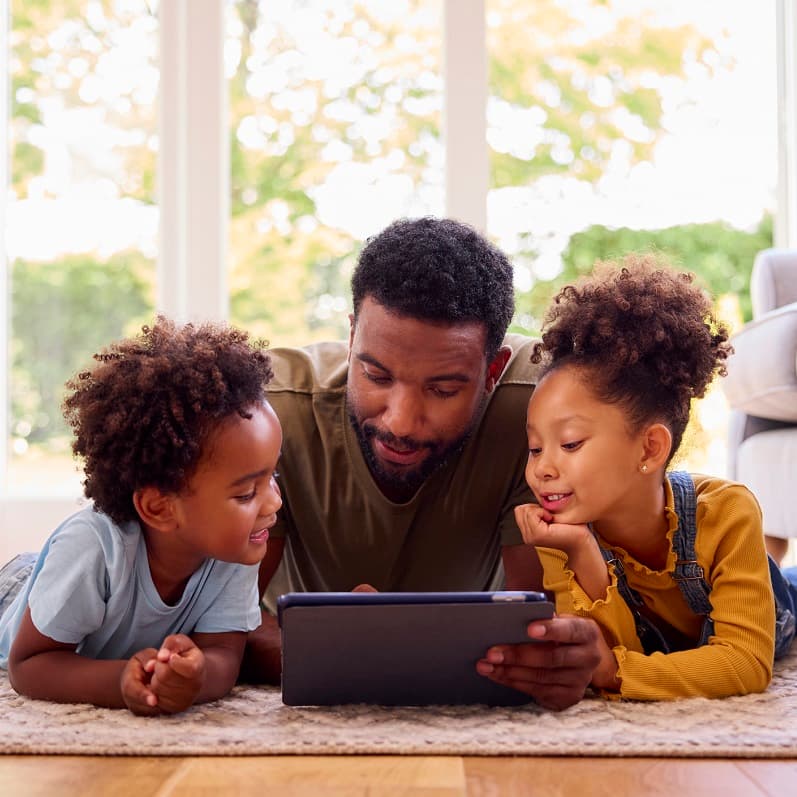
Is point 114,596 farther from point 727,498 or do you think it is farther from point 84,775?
point 727,498

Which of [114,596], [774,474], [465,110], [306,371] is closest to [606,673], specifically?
[114,596]

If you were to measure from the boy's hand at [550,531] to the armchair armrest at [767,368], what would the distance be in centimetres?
98

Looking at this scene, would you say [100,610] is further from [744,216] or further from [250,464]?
[744,216]

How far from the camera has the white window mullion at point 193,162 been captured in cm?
Result: 364

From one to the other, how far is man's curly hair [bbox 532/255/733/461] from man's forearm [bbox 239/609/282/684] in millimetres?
596

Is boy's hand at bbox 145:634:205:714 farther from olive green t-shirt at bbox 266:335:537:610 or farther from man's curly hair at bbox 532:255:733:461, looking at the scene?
man's curly hair at bbox 532:255:733:461

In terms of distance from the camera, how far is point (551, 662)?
135cm

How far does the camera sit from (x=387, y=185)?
377cm

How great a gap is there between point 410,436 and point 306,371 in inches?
14.7

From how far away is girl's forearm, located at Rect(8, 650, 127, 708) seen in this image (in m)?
1.41

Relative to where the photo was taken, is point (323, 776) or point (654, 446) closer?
point (323, 776)

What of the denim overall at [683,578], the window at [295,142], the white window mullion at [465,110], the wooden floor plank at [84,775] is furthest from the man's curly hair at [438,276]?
the window at [295,142]

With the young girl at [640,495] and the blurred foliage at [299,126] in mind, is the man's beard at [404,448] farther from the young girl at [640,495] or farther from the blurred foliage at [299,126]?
the blurred foliage at [299,126]

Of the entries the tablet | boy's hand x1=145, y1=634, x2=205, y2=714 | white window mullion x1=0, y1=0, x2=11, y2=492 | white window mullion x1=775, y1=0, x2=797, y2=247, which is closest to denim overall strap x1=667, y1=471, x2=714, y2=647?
the tablet
